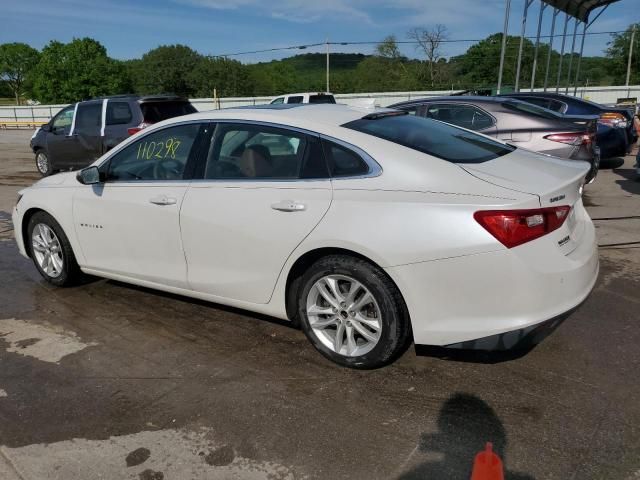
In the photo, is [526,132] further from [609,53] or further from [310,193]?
[609,53]

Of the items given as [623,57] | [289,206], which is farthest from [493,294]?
[623,57]

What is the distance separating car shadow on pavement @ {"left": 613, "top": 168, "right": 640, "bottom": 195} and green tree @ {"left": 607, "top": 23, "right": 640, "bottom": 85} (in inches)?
2508

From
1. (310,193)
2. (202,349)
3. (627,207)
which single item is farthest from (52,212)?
(627,207)

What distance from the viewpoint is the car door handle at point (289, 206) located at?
330cm

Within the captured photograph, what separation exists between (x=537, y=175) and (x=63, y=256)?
12.8 feet

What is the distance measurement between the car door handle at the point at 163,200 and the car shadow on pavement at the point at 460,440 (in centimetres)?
224

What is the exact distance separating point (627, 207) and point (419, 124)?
211 inches

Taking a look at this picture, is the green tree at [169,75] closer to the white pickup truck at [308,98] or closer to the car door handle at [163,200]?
the white pickup truck at [308,98]

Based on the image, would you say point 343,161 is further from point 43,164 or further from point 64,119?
point 43,164

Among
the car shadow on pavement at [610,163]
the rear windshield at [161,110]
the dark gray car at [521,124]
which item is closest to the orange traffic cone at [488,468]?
the dark gray car at [521,124]

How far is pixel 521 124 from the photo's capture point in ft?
25.9

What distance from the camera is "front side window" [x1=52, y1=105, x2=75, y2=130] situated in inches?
478

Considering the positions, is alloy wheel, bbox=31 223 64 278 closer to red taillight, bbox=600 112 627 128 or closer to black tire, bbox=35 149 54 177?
black tire, bbox=35 149 54 177

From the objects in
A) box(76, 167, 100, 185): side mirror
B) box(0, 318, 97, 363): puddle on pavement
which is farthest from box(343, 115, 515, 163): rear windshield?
box(0, 318, 97, 363): puddle on pavement
